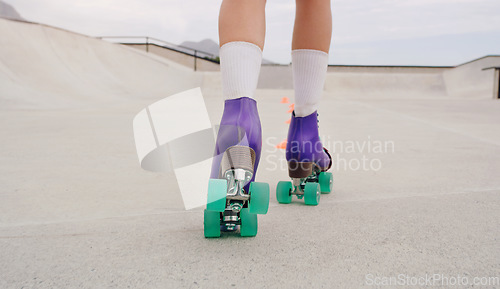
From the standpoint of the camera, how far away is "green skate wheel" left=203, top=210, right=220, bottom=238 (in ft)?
3.25

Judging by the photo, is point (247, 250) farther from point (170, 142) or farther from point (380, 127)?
point (380, 127)

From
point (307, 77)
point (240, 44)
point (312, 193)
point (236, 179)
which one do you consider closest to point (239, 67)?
point (240, 44)

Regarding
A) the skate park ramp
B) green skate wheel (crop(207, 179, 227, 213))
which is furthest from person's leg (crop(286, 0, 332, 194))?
the skate park ramp

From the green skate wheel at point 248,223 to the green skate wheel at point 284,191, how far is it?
15.5 inches

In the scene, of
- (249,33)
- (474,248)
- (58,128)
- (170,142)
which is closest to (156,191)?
(249,33)

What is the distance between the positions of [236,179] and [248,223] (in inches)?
5.1

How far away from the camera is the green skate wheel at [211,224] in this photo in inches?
39.0

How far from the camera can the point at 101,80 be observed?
10.2m

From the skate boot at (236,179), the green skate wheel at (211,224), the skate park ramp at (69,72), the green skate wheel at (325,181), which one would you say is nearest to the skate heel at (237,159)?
the skate boot at (236,179)

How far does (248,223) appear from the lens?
1009mm

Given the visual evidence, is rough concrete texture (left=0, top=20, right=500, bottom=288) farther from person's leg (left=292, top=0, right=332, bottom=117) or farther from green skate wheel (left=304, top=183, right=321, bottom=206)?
person's leg (left=292, top=0, right=332, bottom=117)

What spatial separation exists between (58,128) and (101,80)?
7.25 m

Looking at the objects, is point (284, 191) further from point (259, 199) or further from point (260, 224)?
point (259, 199)

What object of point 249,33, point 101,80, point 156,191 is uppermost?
point 101,80
